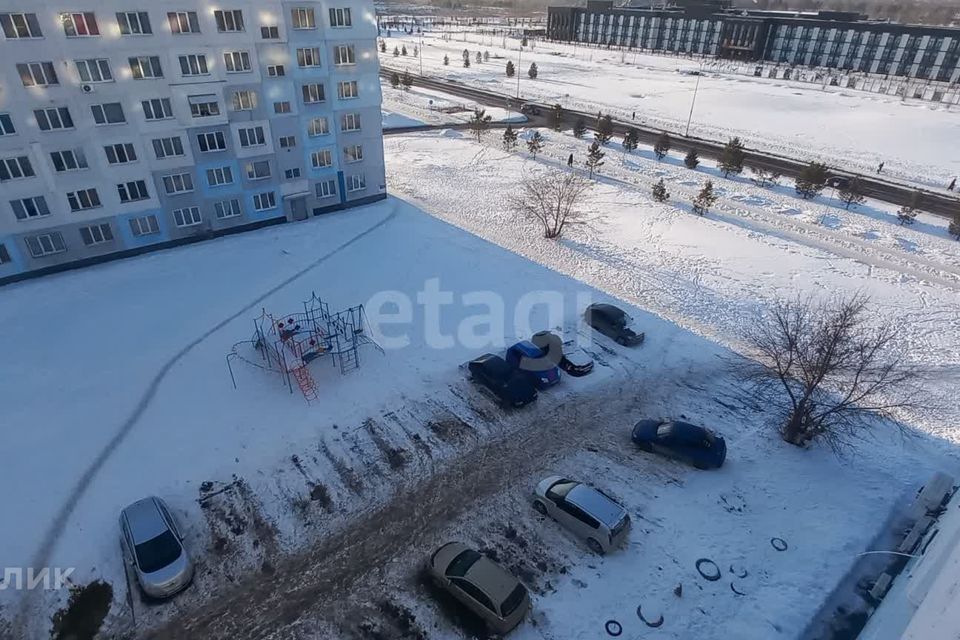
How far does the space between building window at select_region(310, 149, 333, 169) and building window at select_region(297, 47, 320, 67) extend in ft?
19.2

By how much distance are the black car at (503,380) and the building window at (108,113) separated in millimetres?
25651

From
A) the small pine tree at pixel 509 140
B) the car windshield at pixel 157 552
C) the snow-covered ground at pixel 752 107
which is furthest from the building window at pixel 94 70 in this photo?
the snow-covered ground at pixel 752 107

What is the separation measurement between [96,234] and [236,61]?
13.8m

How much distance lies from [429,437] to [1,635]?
13.4m

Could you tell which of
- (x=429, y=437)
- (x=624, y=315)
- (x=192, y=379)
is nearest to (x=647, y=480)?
(x=429, y=437)

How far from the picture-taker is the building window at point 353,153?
132 feet

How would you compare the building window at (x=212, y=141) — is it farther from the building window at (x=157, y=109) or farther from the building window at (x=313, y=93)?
the building window at (x=313, y=93)

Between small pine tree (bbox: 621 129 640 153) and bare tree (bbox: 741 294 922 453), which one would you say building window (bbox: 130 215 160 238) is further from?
small pine tree (bbox: 621 129 640 153)

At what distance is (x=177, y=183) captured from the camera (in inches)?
1339

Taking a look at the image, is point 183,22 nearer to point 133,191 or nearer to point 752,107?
point 133,191

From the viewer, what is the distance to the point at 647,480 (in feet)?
63.8

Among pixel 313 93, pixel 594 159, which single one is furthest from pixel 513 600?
pixel 594 159

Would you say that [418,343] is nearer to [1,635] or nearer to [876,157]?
[1,635]

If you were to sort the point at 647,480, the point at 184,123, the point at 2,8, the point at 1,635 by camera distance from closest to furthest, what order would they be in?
the point at 1,635, the point at 647,480, the point at 2,8, the point at 184,123
